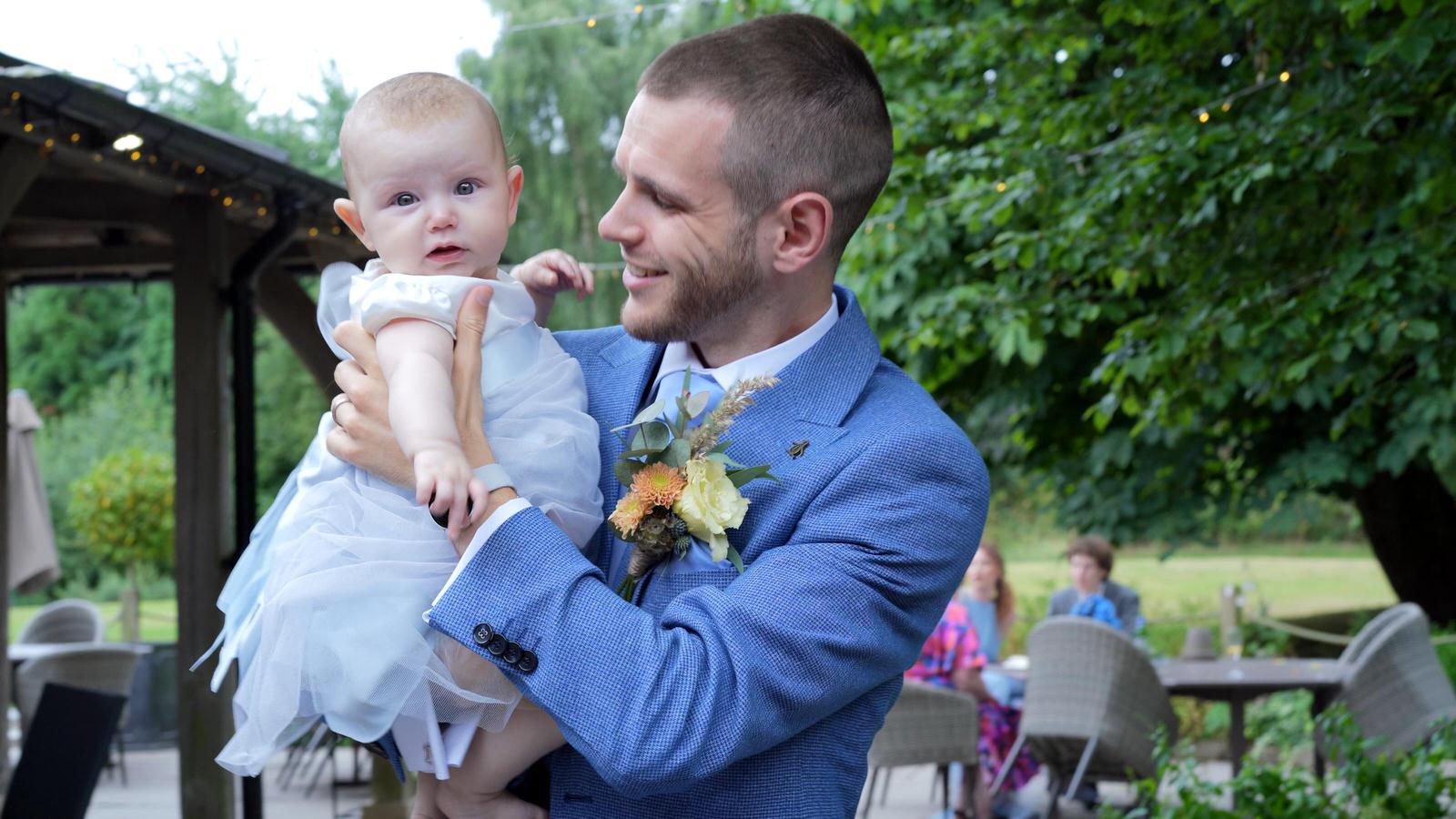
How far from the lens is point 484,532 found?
59.4 inches

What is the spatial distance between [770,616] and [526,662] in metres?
0.24

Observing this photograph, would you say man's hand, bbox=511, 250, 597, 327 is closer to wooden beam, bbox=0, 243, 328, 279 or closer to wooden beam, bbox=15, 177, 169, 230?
wooden beam, bbox=15, 177, 169, 230

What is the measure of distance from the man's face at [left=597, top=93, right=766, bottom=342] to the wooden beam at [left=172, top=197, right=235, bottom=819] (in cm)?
551

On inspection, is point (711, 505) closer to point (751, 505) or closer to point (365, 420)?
point (751, 505)

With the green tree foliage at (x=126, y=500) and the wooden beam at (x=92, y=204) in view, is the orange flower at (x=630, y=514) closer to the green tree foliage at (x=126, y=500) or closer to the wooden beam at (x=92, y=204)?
the wooden beam at (x=92, y=204)

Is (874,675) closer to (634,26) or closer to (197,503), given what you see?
(197,503)

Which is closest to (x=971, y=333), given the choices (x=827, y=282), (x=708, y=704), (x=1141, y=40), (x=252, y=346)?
(x=1141, y=40)

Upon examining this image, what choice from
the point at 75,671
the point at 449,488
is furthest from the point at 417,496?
the point at 75,671

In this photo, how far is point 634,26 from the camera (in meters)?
18.3

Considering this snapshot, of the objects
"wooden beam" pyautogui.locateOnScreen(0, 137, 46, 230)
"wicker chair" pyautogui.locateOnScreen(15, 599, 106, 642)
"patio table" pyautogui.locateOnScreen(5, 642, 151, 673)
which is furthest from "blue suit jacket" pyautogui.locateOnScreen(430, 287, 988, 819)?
"wicker chair" pyautogui.locateOnScreen(15, 599, 106, 642)

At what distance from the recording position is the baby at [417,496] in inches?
60.7

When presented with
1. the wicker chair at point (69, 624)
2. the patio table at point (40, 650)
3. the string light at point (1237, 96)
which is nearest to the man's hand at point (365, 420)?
the string light at point (1237, 96)

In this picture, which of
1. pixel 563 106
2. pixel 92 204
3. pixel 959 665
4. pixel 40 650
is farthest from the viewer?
pixel 563 106

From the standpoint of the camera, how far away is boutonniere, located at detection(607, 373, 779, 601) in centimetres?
159
